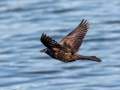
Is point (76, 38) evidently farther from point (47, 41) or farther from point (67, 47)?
point (47, 41)

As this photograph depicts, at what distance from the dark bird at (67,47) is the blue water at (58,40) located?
11.7 ft

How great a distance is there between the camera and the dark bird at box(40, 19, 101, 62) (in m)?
8.18

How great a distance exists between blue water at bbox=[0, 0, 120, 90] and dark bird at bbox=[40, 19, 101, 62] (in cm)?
355

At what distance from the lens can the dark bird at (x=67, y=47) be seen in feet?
26.8

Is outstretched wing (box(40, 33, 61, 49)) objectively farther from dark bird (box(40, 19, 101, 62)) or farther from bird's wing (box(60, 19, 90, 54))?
bird's wing (box(60, 19, 90, 54))

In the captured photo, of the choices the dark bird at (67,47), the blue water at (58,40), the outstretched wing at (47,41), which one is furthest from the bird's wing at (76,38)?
the blue water at (58,40)

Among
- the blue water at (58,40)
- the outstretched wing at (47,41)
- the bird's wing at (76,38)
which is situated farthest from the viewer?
the blue water at (58,40)

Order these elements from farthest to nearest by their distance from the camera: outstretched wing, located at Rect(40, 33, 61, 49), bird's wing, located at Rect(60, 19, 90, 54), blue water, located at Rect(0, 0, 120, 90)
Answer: blue water, located at Rect(0, 0, 120, 90) < bird's wing, located at Rect(60, 19, 90, 54) < outstretched wing, located at Rect(40, 33, 61, 49)

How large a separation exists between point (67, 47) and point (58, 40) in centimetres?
794

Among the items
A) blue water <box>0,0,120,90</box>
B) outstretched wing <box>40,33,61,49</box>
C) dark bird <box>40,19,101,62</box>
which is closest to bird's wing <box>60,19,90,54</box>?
dark bird <box>40,19,101,62</box>

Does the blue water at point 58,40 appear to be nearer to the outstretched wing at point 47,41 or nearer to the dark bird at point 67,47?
the dark bird at point 67,47

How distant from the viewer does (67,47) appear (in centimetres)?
898

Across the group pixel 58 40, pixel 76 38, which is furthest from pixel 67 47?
pixel 58 40

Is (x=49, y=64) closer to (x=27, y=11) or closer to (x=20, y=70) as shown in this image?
(x=20, y=70)
